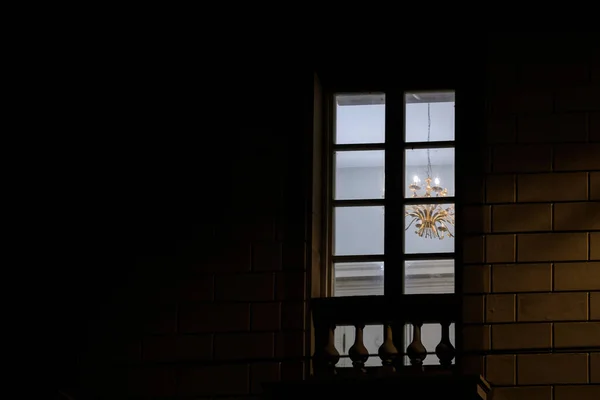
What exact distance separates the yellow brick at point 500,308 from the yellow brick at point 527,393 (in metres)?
0.46

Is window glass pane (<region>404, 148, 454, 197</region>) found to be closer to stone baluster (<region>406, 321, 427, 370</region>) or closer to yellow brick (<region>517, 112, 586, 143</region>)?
yellow brick (<region>517, 112, 586, 143</region>)

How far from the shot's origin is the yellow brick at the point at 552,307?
10.6m

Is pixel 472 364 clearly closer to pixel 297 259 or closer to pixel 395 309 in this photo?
pixel 395 309

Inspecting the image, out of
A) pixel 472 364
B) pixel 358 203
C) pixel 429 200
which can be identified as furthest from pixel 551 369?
pixel 358 203

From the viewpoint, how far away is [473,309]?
10.7 meters

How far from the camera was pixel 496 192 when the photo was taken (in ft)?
35.7

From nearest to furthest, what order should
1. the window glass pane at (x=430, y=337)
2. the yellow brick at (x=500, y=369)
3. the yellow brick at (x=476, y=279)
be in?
the yellow brick at (x=500, y=369), the yellow brick at (x=476, y=279), the window glass pane at (x=430, y=337)

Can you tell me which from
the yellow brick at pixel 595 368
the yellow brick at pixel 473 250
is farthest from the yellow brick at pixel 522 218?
the yellow brick at pixel 595 368

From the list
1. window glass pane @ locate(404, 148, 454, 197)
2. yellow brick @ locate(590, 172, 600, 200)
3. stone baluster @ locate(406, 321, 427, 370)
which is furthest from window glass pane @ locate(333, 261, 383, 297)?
yellow brick @ locate(590, 172, 600, 200)

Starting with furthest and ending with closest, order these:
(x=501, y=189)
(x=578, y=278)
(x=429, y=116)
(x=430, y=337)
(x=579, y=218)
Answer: (x=429, y=116) → (x=430, y=337) → (x=501, y=189) → (x=579, y=218) → (x=578, y=278)

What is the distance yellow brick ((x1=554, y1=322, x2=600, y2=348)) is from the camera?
10.6 meters

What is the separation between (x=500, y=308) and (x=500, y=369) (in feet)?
1.31

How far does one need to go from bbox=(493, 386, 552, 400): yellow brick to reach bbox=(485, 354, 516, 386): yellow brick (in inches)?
2.4

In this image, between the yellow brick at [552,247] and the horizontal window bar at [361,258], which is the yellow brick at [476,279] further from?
the horizontal window bar at [361,258]
